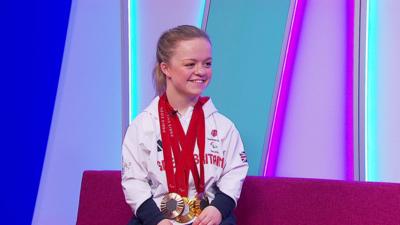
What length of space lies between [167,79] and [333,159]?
90cm

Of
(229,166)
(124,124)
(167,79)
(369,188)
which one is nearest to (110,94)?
(124,124)

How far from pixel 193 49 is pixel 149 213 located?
0.67 m

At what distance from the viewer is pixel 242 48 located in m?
3.16

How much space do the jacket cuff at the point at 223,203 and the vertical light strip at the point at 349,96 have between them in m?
0.71

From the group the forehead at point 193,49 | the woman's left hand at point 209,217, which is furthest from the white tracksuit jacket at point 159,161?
the forehead at point 193,49

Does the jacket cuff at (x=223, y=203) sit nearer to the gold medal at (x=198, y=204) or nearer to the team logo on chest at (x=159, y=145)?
the gold medal at (x=198, y=204)

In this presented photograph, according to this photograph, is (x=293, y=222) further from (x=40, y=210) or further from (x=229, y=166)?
(x=40, y=210)

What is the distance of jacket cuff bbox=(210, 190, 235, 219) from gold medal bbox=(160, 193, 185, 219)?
0.12 metres

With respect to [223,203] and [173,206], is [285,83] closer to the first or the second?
[223,203]

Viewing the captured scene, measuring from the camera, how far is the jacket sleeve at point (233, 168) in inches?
94.0

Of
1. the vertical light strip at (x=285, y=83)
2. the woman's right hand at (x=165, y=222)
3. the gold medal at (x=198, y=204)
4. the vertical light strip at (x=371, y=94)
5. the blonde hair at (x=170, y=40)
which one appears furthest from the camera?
the vertical light strip at (x=285, y=83)

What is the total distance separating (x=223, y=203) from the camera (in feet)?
7.67

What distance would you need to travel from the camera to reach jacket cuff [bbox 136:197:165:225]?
7.51ft

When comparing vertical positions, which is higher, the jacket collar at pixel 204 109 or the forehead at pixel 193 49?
the forehead at pixel 193 49
